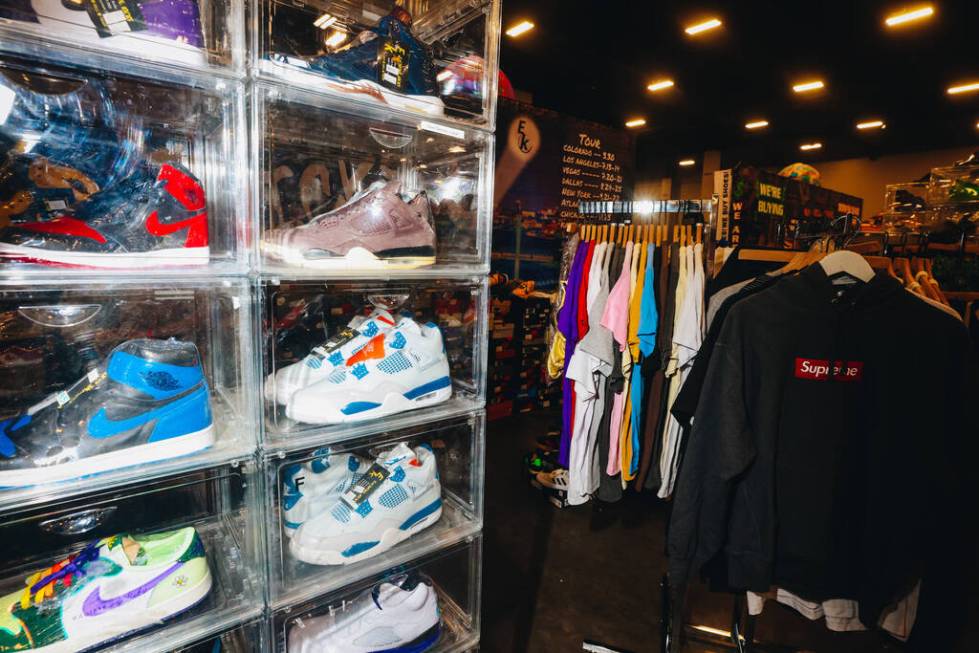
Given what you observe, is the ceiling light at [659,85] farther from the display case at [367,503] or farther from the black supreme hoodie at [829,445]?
the display case at [367,503]

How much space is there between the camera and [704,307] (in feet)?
6.51

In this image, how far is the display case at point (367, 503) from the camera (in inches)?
36.4

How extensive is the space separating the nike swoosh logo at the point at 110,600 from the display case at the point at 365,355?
291 millimetres

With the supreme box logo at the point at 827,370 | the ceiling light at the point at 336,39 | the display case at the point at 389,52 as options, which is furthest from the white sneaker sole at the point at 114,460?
the supreme box logo at the point at 827,370

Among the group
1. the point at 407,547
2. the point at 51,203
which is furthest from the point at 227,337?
the point at 407,547

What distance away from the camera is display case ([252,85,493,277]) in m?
0.87

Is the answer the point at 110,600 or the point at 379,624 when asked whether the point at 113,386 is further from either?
the point at 379,624

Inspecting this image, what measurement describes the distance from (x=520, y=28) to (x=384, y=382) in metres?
4.73

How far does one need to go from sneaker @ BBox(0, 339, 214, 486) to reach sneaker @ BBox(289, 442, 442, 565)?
1.01 ft

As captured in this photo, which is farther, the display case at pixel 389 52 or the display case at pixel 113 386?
the display case at pixel 389 52

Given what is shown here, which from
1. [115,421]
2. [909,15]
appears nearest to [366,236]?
[115,421]

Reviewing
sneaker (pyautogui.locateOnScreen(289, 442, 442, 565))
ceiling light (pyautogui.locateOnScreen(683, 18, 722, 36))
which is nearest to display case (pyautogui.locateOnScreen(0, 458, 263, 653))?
sneaker (pyautogui.locateOnScreen(289, 442, 442, 565))

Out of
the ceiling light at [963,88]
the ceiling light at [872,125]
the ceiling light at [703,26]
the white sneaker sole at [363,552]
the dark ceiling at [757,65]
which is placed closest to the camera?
the white sneaker sole at [363,552]

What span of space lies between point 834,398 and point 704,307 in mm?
894
